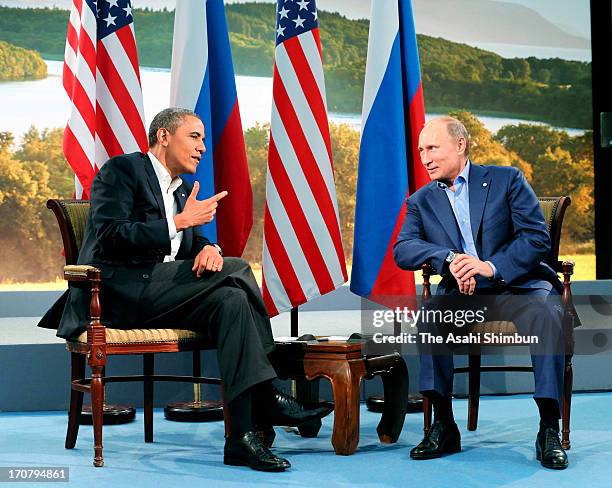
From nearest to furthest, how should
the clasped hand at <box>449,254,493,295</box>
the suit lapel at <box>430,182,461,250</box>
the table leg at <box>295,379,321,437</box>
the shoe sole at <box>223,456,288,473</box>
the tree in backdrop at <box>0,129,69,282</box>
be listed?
1. the shoe sole at <box>223,456,288,473</box>
2. the clasped hand at <box>449,254,493,295</box>
3. the suit lapel at <box>430,182,461,250</box>
4. the table leg at <box>295,379,321,437</box>
5. the tree in backdrop at <box>0,129,69,282</box>

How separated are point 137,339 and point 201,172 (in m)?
1.29

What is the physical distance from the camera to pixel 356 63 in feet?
29.2

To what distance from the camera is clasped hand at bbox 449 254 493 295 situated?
3469 millimetres

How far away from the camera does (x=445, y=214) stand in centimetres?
371

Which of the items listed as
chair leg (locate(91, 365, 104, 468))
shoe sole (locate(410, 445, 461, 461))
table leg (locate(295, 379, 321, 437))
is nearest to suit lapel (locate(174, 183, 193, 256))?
chair leg (locate(91, 365, 104, 468))

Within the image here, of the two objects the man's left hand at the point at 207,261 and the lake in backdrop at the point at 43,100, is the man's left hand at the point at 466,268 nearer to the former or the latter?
the man's left hand at the point at 207,261

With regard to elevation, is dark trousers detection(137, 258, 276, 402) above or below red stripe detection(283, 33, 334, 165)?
below

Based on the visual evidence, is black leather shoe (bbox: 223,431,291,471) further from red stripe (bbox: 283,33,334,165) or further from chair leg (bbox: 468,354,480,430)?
red stripe (bbox: 283,33,334,165)

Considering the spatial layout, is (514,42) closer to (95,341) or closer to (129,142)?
(129,142)

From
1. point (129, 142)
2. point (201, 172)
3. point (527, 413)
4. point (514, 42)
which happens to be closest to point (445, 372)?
point (527, 413)

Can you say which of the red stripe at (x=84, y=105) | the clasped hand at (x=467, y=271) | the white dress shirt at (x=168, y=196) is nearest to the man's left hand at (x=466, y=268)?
the clasped hand at (x=467, y=271)

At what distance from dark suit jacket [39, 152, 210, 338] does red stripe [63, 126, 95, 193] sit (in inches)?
38.3

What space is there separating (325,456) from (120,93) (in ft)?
6.86

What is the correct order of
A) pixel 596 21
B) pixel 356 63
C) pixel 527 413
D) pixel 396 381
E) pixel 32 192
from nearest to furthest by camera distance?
pixel 396 381 < pixel 527 413 < pixel 596 21 < pixel 32 192 < pixel 356 63
